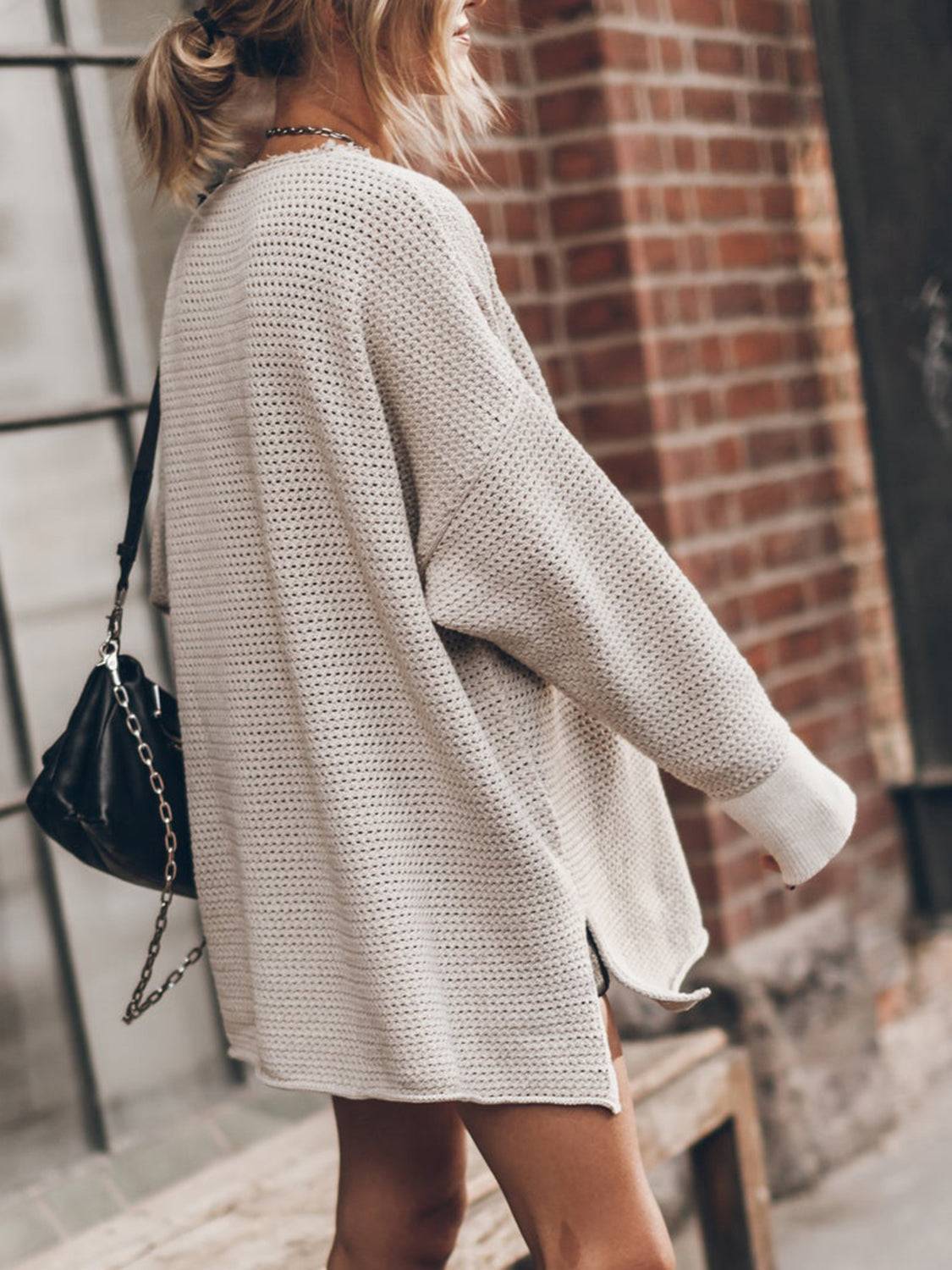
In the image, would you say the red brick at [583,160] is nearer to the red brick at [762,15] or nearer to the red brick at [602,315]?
the red brick at [602,315]

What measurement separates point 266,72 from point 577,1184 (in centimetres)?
114

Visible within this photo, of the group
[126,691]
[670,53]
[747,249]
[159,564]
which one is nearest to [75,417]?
[159,564]

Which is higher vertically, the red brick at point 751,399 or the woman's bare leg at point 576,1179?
the red brick at point 751,399

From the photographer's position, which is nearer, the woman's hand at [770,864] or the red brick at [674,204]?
the woman's hand at [770,864]

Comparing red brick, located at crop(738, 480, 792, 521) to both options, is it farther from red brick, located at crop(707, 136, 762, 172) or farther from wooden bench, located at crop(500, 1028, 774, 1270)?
wooden bench, located at crop(500, 1028, 774, 1270)

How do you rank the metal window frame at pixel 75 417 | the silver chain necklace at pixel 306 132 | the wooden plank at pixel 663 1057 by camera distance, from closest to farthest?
the silver chain necklace at pixel 306 132 < the metal window frame at pixel 75 417 < the wooden plank at pixel 663 1057

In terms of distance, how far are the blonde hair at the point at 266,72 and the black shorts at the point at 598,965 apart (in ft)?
2.60

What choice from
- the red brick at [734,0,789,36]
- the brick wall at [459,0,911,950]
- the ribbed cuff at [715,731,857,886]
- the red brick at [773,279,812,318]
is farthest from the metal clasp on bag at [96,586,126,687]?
the red brick at [734,0,789,36]

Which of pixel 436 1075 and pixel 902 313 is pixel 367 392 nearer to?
pixel 436 1075

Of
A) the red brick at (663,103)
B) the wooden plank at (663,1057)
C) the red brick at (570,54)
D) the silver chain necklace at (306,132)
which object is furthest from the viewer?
the red brick at (663,103)

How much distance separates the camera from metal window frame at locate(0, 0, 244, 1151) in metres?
2.72

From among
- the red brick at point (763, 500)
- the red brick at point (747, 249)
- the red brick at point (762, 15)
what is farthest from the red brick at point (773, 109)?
the red brick at point (763, 500)

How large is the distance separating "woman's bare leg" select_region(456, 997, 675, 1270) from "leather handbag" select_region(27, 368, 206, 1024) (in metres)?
0.42

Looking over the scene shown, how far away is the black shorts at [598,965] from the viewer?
1.67 metres
